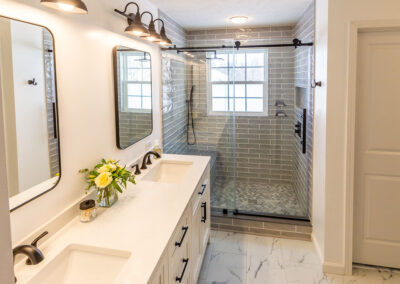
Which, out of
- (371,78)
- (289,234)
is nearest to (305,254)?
(289,234)

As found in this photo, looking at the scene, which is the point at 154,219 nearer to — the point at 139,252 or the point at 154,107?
the point at 139,252

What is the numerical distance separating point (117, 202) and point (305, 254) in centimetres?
192

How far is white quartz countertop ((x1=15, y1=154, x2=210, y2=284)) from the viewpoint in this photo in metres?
1.28

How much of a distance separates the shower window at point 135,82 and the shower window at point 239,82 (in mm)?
1137

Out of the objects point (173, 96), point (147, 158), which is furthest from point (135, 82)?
point (173, 96)

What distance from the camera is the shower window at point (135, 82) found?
237 cm

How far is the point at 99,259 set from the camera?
1.42 m

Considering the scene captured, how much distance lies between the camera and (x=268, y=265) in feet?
9.09

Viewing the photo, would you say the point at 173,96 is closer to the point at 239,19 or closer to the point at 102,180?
the point at 239,19

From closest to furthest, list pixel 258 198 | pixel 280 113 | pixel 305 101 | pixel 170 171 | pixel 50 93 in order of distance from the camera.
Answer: pixel 50 93 → pixel 170 171 → pixel 305 101 → pixel 258 198 → pixel 280 113

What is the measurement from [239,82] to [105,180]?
9.74 feet

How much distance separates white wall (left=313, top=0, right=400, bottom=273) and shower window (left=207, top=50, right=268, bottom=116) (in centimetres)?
129

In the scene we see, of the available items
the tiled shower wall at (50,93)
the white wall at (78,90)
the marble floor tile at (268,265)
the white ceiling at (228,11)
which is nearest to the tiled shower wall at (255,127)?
the white ceiling at (228,11)

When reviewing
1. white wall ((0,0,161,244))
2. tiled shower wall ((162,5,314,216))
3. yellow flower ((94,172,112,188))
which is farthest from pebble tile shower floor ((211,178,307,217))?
yellow flower ((94,172,112,188))
